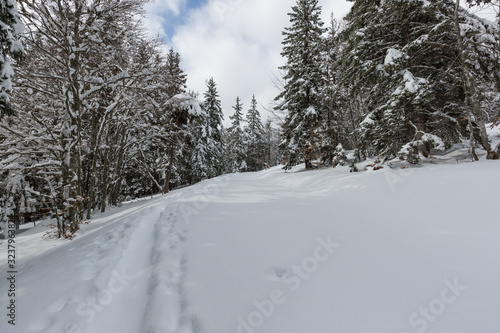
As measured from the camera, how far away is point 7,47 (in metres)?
3.82

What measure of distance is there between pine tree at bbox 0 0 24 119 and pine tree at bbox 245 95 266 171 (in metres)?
31.7

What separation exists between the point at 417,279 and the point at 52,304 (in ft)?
13.8

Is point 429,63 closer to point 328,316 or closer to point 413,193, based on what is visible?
point 413,193

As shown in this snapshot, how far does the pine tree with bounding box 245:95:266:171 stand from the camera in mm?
35941

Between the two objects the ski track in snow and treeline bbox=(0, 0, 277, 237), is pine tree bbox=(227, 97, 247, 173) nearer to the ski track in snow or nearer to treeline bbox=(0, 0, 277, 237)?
treeline bbox=(0, 0, 277, 237)

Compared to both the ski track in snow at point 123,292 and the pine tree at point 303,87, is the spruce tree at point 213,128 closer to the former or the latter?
the pine tree at point 303,87

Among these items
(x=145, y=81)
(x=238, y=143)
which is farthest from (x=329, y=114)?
(x=238, y=143)

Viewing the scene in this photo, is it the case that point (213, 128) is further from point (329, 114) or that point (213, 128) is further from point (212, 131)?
point (329, 114)

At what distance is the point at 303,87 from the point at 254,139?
22601mm

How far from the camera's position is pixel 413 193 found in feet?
16.4

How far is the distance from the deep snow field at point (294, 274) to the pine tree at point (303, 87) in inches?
365

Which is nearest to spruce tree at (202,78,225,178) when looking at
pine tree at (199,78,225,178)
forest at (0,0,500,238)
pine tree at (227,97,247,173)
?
pine tree at (199,78,225,178)

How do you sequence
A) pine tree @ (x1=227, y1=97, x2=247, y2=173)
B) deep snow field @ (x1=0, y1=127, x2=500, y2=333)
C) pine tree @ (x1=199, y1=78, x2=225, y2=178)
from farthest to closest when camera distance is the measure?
pine tree @ (x1=227, y1=97, x2=247, y2=173)
pine tree @ (x1=199, y1=78, x2=225, y2=178)
deep snow field @ (x1=0, y1=127, x2=500, y2=333)

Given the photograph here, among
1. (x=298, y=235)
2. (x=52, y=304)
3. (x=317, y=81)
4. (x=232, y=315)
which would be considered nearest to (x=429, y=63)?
(x=317, y=81)
